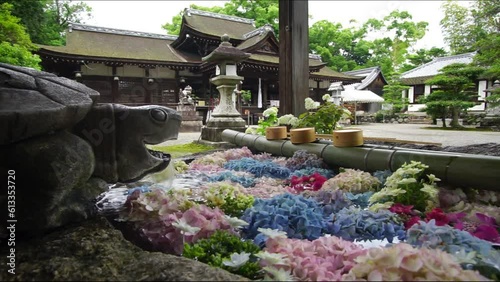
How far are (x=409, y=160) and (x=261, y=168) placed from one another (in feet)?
4.70

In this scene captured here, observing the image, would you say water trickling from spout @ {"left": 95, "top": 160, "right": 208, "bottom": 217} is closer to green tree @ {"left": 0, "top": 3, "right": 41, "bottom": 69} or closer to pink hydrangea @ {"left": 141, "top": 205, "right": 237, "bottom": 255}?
pink hydrangea @ {"left": 141, "top": 205, "right": 237, "bottom": 255}

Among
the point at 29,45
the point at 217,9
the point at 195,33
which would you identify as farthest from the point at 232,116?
the point at 217,9

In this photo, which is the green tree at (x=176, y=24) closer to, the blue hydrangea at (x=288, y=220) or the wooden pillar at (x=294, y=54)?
the wooden pillar at (x=294, y=54)

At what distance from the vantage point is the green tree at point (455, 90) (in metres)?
3.85

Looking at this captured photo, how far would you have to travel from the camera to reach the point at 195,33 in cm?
1750

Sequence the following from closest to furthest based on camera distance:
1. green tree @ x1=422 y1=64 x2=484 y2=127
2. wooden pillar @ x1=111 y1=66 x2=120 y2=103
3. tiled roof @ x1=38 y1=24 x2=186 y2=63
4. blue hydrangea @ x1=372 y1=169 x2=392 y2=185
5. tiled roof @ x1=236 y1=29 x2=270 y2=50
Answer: blue hydrangea @ x1=372 y1=169 x2=392 y2=185 < green tree @ x1=422 y1=64 x2=484 y2=127 < tiled roof @ x1=38 y1=24 x2=186 y2=63 < wooden pillar @ x1=111 y1=66 x2=120 y2=103 < tiled roof @ x1=236 y1=29 x2=270 y2=50

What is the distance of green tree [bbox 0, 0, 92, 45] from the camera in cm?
1552

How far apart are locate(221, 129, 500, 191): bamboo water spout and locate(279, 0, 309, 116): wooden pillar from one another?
119 cm

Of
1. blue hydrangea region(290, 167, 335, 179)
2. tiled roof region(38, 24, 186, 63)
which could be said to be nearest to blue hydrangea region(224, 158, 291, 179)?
blue hydrangea region(290, 167, 335, 179)

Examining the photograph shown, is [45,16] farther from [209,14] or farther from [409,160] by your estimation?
[409,160]

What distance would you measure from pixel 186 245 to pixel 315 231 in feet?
2.17

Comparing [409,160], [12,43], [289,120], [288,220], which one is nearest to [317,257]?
[288,220]

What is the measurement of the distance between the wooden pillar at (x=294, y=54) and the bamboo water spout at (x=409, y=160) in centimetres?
119

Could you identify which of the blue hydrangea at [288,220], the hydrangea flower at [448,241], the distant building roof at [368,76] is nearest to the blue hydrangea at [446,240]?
the hydrangea flower at [448,241]
